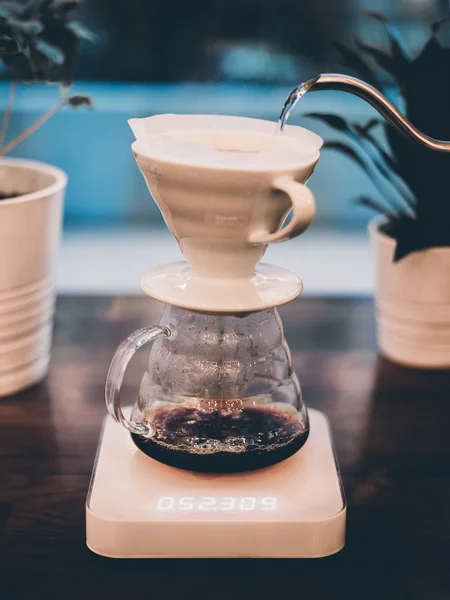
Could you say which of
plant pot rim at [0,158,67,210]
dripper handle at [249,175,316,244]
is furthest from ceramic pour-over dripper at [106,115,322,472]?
plant pot rim at [0,158,67,210]

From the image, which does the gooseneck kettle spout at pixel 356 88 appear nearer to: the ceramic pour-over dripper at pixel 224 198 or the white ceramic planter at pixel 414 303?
the ceramic pour-over dripper at pixel 224 198

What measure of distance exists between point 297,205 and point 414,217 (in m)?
0.45

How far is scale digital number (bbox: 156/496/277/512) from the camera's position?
0.59 meters

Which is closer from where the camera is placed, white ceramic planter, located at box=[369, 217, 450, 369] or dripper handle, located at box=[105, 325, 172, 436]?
dripper handle, located at box=[105, 325, 172, 436]

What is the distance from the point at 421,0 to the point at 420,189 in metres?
0.81

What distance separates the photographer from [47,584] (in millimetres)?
562

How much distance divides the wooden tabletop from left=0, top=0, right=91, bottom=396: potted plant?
0.05m

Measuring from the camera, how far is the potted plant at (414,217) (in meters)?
0.85

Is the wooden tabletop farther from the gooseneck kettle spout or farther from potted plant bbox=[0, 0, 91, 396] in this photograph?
the gooseneck kettle spout

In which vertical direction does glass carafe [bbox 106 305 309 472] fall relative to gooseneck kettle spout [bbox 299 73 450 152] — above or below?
below

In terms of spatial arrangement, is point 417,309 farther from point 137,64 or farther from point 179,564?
point 137,64

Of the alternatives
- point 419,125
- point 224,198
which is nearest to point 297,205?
point 224,198

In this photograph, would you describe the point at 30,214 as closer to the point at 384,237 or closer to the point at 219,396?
the point at 219,396

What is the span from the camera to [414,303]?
92 centimetres
